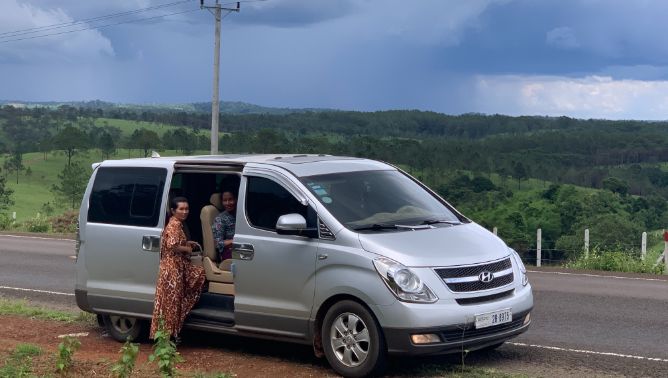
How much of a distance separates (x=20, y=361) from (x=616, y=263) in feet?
46.3

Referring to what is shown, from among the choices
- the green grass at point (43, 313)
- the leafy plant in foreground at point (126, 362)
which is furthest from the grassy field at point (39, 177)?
the leafy plant in foreground at point (126, 362)

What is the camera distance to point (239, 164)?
892 cm

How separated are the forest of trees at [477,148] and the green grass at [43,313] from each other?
30446 millimetres

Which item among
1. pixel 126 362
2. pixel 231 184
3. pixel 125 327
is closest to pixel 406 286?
pixel 126 362

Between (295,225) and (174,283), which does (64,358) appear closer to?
(174,283)

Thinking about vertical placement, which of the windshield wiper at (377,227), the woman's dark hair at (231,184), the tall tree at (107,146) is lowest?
the windshield wiper at (377,227)

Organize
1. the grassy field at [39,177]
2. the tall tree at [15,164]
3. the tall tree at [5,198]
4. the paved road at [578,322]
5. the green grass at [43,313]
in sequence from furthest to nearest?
1. the tall tree at [15,164]
2. the grassy field at [39,177]
3. the tall tree at [5,198]
4. the green grass at [43,313]
5. the paved road at [578,322]

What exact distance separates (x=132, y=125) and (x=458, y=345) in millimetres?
117150

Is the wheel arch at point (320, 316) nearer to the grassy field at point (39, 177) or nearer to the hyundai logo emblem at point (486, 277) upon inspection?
the hyundai logo emblem at point (486, 277)

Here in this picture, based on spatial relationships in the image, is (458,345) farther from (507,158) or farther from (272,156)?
(507,158)

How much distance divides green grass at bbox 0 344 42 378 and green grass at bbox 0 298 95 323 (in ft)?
7.01

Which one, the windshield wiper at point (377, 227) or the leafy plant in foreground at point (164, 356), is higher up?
the windshield wiper at point (377, 227)

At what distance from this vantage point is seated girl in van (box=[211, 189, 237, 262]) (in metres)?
9.31

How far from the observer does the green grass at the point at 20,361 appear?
7.55 meters
